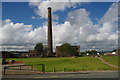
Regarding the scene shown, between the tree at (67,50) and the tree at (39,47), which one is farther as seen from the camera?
the tree at (67,50)

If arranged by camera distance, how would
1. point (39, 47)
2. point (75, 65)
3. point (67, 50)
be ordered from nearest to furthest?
point (75, 65) < point (39, 47) < point (67, 50)

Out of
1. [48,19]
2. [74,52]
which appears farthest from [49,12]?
[74,52]

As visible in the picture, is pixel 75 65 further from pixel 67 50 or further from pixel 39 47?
pixel 39 47

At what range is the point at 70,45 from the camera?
134 metres

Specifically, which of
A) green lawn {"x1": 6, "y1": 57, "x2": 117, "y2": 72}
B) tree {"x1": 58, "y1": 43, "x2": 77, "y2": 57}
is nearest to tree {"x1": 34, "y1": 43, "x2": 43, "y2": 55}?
tree {"x1": 58, "y1": 43, "x2": 77, "y2": 57}

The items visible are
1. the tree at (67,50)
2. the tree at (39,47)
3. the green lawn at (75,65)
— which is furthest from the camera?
the tree at (67,50)

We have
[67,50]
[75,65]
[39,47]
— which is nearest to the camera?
[75,65]

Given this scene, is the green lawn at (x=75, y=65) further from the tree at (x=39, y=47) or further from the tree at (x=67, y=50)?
the tree at (x=67, y=50)

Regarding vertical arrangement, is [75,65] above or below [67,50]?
below

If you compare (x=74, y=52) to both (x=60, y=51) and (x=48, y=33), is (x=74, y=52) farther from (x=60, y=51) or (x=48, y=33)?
(x=48, y=33)

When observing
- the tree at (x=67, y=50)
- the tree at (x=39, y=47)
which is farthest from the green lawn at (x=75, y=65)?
the tree at (x=67, y=50)

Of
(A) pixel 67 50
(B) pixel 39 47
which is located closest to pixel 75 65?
(A) pixel 67 50

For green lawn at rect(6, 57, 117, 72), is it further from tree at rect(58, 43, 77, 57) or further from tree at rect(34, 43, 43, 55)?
tree at rect(58, 43, 77, 57)

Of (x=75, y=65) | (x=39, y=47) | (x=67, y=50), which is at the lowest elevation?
(x=75, y=65)
